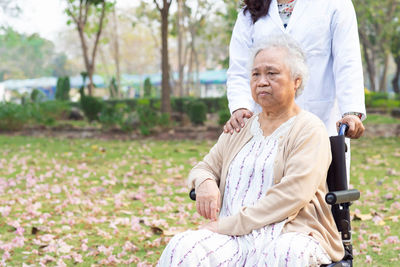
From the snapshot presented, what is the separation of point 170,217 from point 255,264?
3.05 meters

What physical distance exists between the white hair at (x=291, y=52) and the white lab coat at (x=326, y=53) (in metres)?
0.22

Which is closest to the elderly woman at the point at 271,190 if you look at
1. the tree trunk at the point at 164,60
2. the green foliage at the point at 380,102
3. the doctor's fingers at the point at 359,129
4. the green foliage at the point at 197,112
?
the doctor's fingers at the point at 359,129

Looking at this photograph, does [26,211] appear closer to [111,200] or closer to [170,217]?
[111,200]

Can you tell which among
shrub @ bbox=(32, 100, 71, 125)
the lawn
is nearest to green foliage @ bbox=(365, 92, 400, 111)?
the lawn

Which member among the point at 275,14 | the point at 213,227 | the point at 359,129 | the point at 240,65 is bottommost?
the point at 213,227

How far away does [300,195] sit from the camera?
2.35 m

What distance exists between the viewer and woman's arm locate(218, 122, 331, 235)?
2352 mm

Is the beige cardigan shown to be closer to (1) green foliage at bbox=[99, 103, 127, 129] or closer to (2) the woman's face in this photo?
(2) the woman's face

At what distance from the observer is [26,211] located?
5.55 meters

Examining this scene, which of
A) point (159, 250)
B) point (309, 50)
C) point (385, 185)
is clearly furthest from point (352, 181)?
point (309, 50)

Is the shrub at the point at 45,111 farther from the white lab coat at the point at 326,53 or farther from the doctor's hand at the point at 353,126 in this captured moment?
the doctor's hand at the point at 353,126

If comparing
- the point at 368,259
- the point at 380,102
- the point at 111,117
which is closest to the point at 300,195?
the point at 368,259

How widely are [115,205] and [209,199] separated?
3446mm

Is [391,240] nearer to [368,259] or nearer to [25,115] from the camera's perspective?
[368,259]
